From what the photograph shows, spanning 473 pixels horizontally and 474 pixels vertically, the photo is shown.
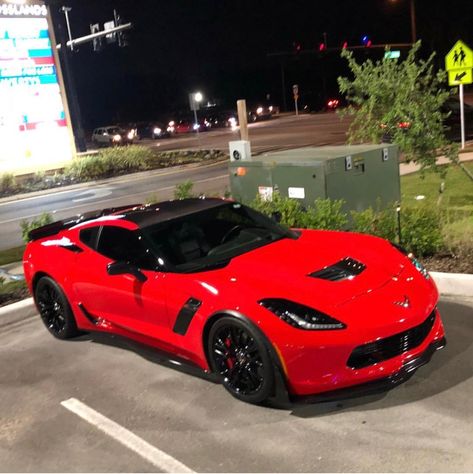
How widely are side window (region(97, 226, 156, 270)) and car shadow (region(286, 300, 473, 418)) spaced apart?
1652mm

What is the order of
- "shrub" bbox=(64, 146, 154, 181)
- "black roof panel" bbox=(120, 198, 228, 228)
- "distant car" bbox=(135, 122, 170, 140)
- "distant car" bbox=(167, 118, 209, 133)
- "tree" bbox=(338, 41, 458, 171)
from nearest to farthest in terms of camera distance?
"black roof panel" bbox=(120, 198, 228, 228)
"tree" bbox=(338, 41, 458, 171)
"shrub" bbox=(64, 146, 154, 181)
"distant car" bbox=(135, 122, 170, 140)
"distant car" bbox=(167, 118, 209, 133)

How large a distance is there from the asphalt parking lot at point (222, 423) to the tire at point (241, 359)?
0.40 feet

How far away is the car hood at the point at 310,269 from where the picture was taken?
3.93 m

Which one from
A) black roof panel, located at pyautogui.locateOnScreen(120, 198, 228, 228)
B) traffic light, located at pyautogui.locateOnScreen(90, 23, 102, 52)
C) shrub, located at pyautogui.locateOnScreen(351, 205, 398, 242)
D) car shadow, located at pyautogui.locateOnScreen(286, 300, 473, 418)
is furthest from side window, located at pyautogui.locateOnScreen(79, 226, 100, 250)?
traffic light, located at pyautogui.locateOnScreen(90, 23, 102, 52)

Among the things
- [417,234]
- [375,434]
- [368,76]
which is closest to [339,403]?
[375,434]

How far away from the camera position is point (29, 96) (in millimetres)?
23781

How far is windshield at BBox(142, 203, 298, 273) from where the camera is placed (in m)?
4.64

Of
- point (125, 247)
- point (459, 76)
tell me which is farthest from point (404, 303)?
point (459, 76)

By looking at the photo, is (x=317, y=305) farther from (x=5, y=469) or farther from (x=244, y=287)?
(x=5, y=469)

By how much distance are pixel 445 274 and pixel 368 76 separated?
3965 millimetres

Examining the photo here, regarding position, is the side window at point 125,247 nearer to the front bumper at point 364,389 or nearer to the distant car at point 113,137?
the front bumper at point 364,389

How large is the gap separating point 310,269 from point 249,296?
547mm

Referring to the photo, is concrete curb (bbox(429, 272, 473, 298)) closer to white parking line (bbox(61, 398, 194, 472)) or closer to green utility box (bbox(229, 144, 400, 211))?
green utility box (bbox(229, 144, 400, 211))

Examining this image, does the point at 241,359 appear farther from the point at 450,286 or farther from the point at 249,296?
the point at 450,286
